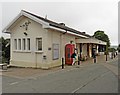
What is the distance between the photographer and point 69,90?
400 inches

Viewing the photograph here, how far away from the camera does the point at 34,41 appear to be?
22.4 meters

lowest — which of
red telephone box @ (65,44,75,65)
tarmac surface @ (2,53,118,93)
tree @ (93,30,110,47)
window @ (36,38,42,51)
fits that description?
tarmac surface @ (2,53,118,93)

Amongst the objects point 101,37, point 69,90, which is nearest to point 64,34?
point 69,90

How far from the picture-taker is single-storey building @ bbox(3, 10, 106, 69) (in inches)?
851

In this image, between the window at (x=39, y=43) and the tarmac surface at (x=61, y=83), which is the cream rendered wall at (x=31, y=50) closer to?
the window at (x=39, y=43)

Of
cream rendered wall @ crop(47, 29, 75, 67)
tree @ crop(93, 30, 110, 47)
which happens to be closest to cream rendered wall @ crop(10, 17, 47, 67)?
cream rendered wall @ crop(47, 29, 75, 67)

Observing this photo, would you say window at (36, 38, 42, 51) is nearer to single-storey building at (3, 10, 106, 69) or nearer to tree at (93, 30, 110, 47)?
single-storey building at (3, 10, 106, 69)

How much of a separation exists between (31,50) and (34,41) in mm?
910

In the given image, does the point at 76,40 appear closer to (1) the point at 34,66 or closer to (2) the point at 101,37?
(1) the point at 34,66

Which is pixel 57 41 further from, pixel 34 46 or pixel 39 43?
pixel 34 46

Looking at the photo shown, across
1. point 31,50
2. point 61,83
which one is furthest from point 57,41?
point 61,83

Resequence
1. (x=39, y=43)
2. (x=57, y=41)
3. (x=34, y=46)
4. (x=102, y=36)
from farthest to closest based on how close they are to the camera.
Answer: (x=102, y=36) < (x=57, y=41) < (x=39, y=43) < (x=34, y=46)

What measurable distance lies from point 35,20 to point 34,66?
4257mm

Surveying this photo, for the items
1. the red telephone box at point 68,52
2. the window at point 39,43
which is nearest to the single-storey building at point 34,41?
the window at point 39,43
